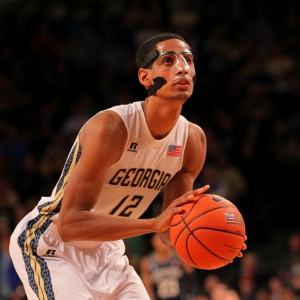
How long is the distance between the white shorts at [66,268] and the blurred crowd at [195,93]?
534cm

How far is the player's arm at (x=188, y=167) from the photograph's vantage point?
4922 millimetres

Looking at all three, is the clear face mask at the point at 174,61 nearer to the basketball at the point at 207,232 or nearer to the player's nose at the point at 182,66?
the player's nose at the point at 182,66

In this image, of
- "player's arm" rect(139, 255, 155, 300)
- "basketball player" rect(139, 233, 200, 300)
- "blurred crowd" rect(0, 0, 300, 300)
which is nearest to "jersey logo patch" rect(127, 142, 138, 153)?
"basketball player" rect(139, 233, 200, 300)

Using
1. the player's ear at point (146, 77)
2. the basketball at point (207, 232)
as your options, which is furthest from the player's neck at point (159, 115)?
the basketball at point (207, 232)

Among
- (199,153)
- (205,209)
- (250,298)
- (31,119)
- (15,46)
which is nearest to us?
(205,209)

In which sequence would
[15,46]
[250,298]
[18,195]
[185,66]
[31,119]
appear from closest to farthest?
1. [185,66]
2. [250,298]
3. [18,195]
4. [31,119]
5. [15,46]

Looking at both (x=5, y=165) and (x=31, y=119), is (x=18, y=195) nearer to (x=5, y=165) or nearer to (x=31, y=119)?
(x=5, y=165)

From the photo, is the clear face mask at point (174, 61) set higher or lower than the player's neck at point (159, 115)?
higher

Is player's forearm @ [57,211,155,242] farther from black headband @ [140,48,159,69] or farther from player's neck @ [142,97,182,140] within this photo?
black headband @ [140,48,159,69]

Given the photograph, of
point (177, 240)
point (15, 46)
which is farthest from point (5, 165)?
point (177, 240)

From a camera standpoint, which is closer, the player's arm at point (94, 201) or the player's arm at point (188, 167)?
the player's arm at point (94, 201)

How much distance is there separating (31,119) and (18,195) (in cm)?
173

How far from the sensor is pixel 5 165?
11.1 metres

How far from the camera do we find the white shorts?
4340mm
